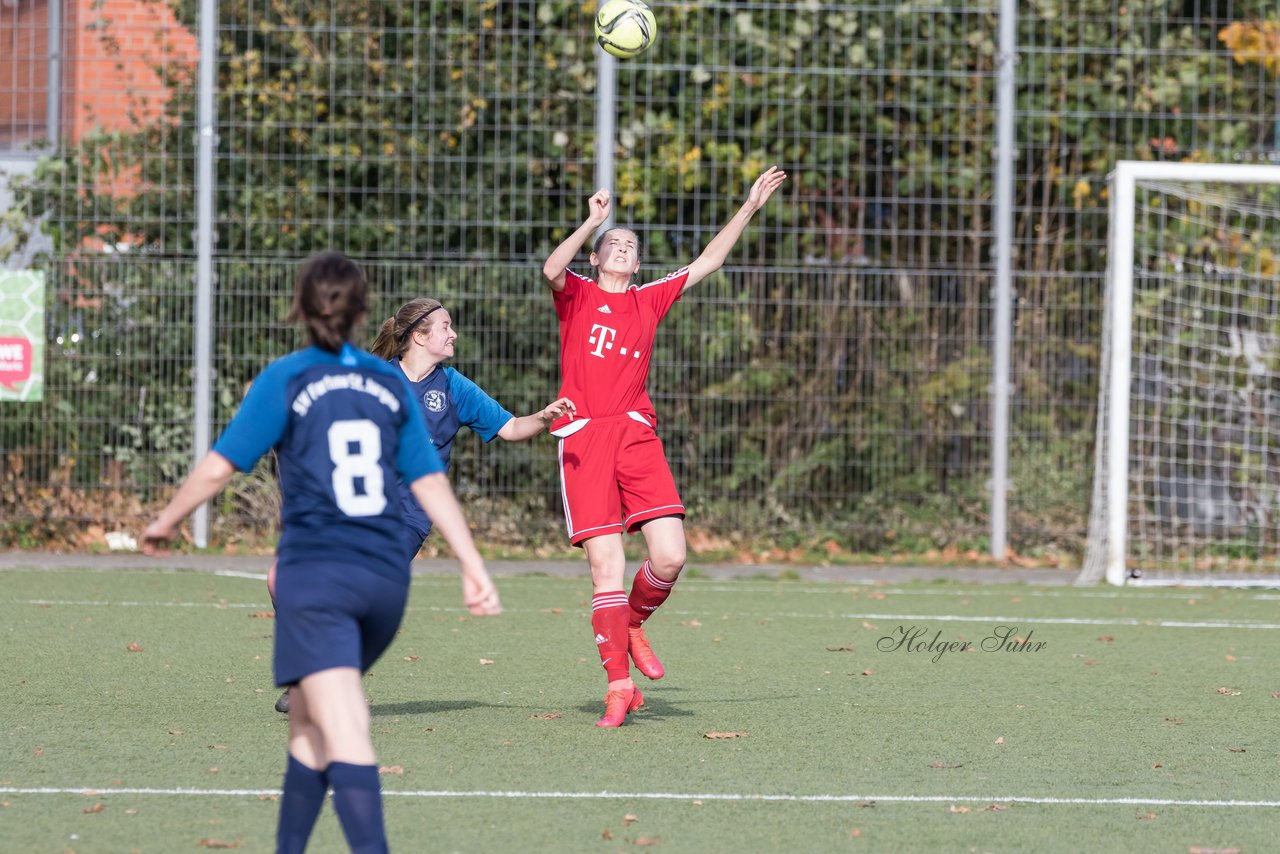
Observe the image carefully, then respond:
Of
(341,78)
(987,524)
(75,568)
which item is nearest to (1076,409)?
(987,524)

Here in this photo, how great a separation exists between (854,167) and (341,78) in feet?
14.2

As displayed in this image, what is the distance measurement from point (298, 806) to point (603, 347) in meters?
3.35

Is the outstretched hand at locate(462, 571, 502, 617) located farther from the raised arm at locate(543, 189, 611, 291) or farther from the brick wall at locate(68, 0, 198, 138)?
the brick wall at locate(68, 0, 198, 138)

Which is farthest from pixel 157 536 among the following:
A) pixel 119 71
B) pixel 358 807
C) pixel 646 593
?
pixel 119 71

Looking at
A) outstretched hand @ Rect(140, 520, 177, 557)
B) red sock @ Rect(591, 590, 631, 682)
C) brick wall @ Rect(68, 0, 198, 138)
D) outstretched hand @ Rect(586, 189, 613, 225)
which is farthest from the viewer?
brick wall @ Rect(68, 0, 198, 138)

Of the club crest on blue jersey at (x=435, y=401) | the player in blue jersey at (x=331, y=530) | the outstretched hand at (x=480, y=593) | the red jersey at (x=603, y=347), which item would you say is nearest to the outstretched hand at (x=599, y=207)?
the red jersey at (x=603, y=347)

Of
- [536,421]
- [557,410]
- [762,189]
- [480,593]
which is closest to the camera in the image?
[480,593]

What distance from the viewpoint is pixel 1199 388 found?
548 inches

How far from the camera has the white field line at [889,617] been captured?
10453 millimetres

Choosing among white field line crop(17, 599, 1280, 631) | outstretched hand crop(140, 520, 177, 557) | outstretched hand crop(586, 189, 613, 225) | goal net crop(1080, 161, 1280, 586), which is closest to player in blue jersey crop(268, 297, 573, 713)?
outstretched hand crop(586, 189, 613, 225)

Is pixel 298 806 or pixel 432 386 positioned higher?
pixel 432 386

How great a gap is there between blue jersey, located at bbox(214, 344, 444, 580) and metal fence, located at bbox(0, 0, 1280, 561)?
9.49m

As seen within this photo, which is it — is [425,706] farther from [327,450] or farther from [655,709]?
[327,450]

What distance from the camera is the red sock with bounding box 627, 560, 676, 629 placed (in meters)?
7.31
